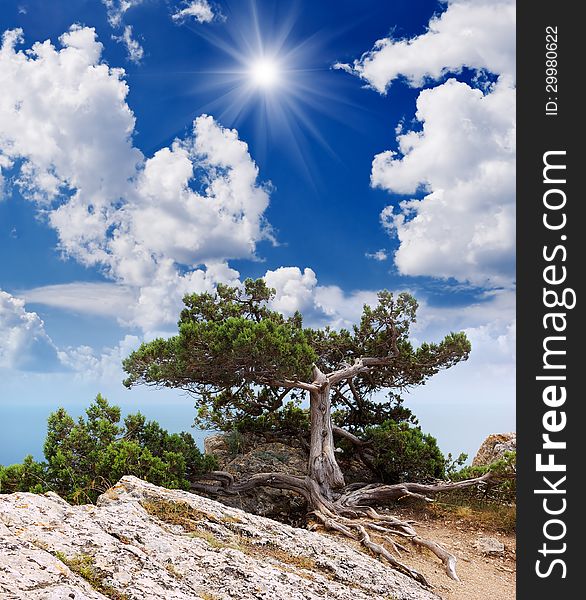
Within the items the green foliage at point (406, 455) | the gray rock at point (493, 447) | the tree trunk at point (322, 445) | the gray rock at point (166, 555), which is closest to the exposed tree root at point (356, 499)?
the tree trunk at point (322, 445)

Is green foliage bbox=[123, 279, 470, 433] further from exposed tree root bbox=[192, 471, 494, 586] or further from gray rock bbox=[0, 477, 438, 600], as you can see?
gray rock bbox=[0, 477, 438, 600]

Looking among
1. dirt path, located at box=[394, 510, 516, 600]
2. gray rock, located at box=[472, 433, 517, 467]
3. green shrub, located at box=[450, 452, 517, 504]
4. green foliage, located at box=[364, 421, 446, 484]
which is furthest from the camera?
gray rock, located at box=[472, 433, 517, 467]

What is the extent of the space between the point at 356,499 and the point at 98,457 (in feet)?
23.4

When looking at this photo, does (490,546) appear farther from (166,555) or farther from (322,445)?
(166,555)

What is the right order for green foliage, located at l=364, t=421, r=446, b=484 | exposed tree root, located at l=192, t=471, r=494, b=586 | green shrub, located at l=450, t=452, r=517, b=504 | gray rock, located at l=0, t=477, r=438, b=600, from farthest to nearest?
green foliage, located at l=364, t=421, r=446, b=484 → green shrub, located at l=450, t=452, r=517, b=504 → exposed tree root, located at l=192, t=471, r=494, b=586 → gray rock, located at l=0, t=477, r=438, b=600

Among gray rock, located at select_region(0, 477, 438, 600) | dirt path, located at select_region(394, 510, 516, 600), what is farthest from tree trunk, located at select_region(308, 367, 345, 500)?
gray rock, located at select_region(0, 477, 438, 600)

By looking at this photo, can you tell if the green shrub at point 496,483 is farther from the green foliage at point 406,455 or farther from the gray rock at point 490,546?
the gray rock at point 490,546

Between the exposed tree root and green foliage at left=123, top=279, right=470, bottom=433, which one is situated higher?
green foliage at left=123, top=279, right=470, bottom=433

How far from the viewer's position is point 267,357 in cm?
1395

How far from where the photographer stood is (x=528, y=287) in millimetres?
6043

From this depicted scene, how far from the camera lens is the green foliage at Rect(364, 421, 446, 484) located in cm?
1647

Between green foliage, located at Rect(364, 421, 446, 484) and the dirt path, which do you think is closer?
the dirt path

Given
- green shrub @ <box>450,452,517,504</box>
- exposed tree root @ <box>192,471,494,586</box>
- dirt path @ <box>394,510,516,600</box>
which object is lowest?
dirt path @ <box>394,510,516,600</box>

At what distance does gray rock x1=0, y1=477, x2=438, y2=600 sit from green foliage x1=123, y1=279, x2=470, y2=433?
24.6ft
